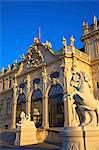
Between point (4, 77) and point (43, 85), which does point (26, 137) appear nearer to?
point (43, 85)

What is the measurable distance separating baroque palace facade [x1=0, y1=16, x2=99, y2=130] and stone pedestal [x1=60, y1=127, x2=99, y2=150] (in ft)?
51.2

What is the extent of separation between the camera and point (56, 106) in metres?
27.9

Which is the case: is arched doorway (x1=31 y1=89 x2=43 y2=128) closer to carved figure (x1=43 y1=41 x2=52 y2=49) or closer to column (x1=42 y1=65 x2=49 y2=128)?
column (x1=42 y1=65 x2=49 y2=128)

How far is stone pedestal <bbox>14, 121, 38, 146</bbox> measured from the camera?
21.2m

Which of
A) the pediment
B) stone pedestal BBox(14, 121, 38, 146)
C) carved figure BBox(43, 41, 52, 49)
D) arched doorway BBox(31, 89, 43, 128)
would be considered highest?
carved figure BBox(43, 41, 52, 49)

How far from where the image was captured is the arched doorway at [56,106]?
2716 centimetres

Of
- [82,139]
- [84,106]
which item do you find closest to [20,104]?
[84,106]

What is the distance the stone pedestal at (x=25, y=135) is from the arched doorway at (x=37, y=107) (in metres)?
7.00

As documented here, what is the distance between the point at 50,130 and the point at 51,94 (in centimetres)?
591

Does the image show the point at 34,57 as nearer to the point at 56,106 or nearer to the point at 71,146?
the point at 56,106

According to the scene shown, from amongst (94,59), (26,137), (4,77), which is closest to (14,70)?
(4,77)

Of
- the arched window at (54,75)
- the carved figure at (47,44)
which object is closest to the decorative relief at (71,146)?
the arched window at (54,75)

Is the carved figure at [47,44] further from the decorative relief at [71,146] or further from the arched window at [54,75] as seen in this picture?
the decorative relief at [71,146]

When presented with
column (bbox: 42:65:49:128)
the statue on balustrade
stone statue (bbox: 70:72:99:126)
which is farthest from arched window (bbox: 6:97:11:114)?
stone statue (bbox: 70:72:99:126)
